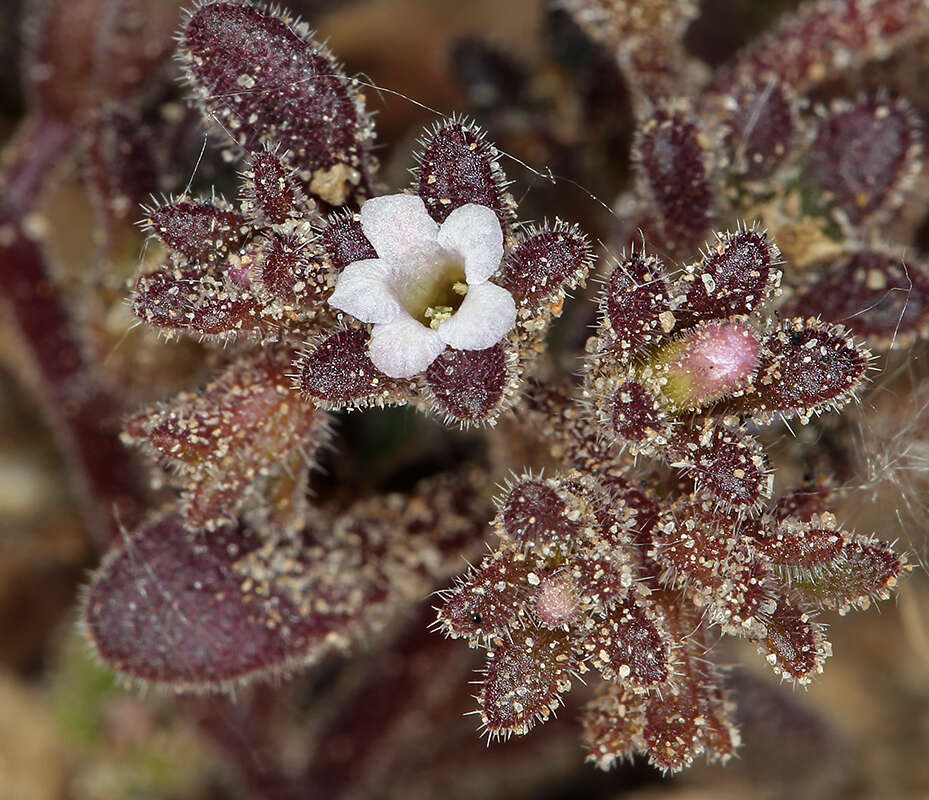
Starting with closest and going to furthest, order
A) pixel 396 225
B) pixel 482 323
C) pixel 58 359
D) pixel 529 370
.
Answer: pixel 482 323, pixel 396 225, pixel 529 370, pixel 58 359

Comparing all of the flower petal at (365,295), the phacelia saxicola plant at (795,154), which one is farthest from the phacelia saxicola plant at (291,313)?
the phacelia saxicola plant at (795,154)

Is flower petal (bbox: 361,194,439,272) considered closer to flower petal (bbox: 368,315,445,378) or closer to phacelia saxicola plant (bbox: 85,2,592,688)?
phacelia saxicola plant (bbox: 85,2,592,688)

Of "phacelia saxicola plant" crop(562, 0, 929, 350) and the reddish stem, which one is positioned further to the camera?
the reddish stem

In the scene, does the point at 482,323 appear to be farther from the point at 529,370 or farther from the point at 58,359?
the point at 58,359

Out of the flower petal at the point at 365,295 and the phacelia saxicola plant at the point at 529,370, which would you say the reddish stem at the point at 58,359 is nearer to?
the phacelia saxicola plant at the point at 529,370

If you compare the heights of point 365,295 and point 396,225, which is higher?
point 396,225

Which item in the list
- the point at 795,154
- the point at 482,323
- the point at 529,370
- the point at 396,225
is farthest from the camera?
the point at 795,154

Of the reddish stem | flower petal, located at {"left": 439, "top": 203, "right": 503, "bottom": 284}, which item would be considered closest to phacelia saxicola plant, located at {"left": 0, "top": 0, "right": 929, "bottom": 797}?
flower petal, located at {"left": 439, "top": 203, "right": 503, "bottom": 284}

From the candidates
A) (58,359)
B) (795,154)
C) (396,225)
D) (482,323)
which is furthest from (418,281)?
(58,359)
